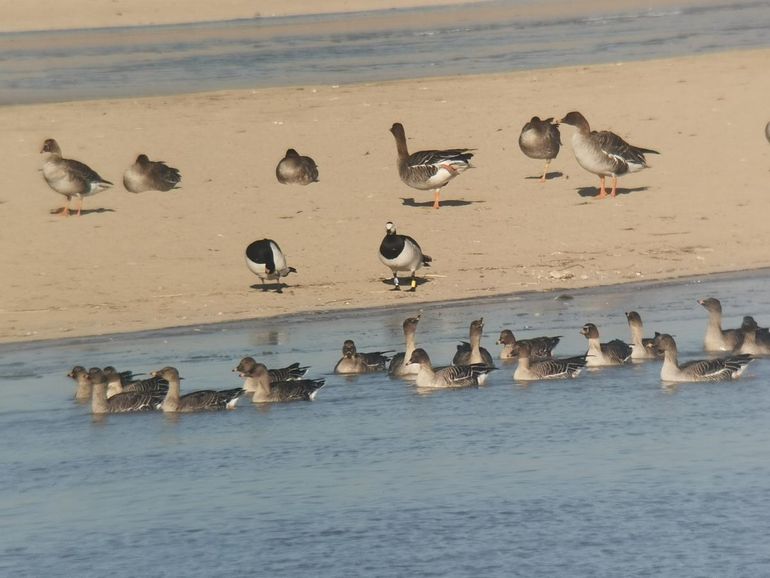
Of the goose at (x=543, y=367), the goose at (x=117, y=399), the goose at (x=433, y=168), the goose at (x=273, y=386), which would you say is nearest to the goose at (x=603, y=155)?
the goose at (x=433, y=168)

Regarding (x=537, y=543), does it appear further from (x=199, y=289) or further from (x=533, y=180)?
(x=533, y=180)

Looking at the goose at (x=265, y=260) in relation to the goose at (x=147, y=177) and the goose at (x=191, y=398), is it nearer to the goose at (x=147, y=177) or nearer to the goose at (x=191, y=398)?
the goose at (x=191, y=398)

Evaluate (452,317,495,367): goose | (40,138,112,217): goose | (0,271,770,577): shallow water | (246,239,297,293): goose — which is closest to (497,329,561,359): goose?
(452,317,495,367): goose

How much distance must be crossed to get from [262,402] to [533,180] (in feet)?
34.0

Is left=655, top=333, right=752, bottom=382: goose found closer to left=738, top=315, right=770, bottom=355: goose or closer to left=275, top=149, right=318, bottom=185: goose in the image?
left=738, top=315, right=770, bottom=355: goose

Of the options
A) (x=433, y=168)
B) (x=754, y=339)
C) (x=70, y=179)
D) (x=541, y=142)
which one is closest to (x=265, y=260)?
(x=433, y=168)

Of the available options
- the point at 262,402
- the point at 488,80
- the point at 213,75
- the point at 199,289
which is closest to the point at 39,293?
the point at 199,289

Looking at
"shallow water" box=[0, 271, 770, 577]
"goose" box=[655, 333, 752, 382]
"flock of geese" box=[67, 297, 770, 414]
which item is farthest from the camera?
"goose" box=[655, 333, 752, 382]

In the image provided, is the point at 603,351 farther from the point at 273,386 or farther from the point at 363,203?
the point at 363,203

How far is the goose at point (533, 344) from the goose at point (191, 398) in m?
2.52

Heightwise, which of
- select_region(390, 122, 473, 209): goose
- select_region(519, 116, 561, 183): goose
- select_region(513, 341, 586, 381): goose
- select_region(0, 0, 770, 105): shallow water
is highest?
select_region(0, 0, 770, 105): shallow water

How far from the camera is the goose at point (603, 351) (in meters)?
15.1

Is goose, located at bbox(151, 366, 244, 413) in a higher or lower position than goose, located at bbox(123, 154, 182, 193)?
lower

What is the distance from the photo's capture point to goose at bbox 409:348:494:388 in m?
14.7
